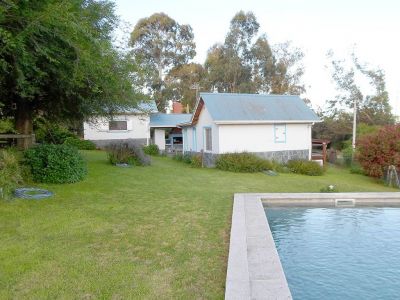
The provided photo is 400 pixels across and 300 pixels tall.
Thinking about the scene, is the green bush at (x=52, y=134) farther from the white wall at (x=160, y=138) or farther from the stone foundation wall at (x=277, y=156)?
the stone foundation wall at (x=277, y=156)

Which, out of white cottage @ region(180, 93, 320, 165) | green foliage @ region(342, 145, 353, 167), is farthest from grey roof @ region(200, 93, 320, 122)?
green foliage @ region(342, 145, 353, 167)

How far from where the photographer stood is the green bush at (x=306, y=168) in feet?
66.5

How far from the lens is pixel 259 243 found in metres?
6.38

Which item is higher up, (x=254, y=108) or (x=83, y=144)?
(x=254, y=108)

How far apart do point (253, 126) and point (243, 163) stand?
2957 mm

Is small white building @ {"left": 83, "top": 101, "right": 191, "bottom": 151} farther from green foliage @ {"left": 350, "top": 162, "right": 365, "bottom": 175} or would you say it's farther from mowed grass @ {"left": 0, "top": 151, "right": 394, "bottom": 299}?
mowed grass @ {"left": 0, "top": 151, "right": 394, "bottom": 299}

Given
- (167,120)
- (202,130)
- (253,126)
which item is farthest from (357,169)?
(167,120)

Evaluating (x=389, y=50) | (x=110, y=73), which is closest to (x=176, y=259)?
(x=110, y=73)

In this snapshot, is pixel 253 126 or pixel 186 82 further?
pixel 186 82

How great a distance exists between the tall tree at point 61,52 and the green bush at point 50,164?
1.96m

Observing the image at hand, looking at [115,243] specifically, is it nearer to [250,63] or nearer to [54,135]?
[54,135]

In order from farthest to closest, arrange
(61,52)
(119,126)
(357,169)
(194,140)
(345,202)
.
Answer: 1. (119,126)
2. (194,140)
3. (357,169)
4. (345,202)
5. (61,52)

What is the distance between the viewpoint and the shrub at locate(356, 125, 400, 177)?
18.7 m

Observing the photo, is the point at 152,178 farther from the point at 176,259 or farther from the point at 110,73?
the point at 176,259
